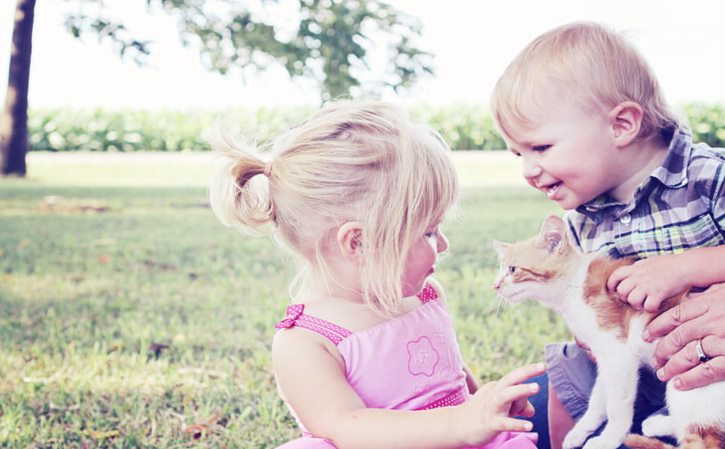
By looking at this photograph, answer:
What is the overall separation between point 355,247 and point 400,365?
0.30m

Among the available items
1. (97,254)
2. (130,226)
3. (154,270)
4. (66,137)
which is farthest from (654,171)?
(66,137)

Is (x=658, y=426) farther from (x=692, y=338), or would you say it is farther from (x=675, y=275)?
(x=675, y=275)

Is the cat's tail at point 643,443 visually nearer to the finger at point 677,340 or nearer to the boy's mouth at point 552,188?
the finger at point 677,340

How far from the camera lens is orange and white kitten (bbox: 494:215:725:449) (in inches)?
72.6

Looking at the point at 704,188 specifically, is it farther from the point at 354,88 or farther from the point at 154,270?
the point at 354,88

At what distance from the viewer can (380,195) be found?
6.45 feet

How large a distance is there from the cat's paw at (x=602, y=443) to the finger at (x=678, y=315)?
283 millimetres

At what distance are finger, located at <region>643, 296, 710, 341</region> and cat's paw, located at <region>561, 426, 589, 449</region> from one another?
13.9 inches

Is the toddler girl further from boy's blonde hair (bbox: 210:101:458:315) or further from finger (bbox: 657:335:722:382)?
finger (bbox: 657:335:722:382)

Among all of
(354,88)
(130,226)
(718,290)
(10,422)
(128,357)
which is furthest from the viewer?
(354,88)

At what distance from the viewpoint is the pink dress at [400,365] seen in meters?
1.95

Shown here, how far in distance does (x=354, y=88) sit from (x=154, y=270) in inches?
207

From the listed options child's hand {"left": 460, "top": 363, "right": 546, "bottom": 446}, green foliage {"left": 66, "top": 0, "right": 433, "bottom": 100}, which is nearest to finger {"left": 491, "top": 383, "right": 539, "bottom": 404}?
child's hand {"left": 460, "top": 363, "right": 546, "bottom": 446}

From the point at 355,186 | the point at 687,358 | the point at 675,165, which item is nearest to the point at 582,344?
the point at 687,358
